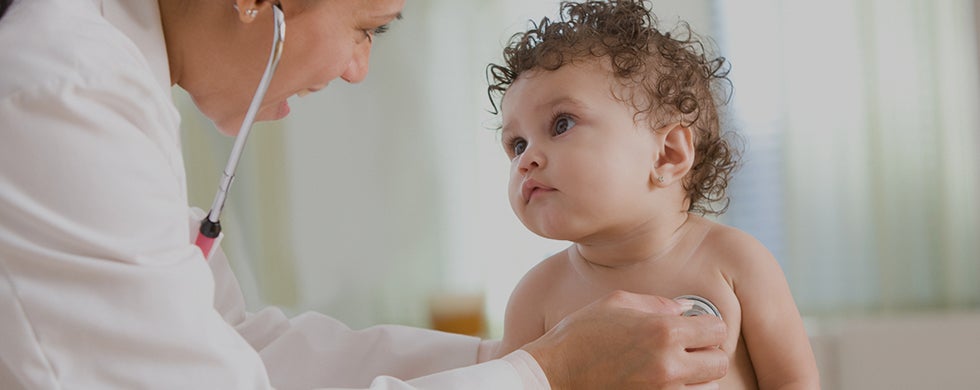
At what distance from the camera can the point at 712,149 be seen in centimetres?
145

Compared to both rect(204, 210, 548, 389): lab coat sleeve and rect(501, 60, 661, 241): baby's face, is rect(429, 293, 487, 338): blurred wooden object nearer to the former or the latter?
rect(204, 210, 548, 389): lab coat sleeve

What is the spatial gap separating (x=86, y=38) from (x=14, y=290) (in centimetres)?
23

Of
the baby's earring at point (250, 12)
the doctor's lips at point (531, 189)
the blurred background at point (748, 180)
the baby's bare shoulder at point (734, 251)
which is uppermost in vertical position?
the baby's earring at point (250, 12)

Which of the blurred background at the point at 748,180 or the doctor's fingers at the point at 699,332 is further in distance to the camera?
the blurred background at the point at 748,180

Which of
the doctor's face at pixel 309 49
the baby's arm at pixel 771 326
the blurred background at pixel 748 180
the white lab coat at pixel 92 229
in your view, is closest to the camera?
the white lab coat at pixel 92 229

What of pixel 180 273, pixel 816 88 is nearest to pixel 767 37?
pixel 816 88

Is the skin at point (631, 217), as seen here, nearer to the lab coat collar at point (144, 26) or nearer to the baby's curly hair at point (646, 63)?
the baby's curly hair at point (646, 63)

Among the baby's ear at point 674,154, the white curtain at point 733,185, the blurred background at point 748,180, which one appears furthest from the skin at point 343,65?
the white curtain at point 733,185

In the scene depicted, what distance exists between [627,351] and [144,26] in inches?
25.8

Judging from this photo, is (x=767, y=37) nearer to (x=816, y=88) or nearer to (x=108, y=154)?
(x=816, y=88)

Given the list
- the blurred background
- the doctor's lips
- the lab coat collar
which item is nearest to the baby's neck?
the doctor's lips

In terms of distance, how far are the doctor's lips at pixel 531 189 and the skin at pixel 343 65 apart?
192 mm

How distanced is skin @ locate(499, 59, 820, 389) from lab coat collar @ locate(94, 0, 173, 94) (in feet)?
1.55

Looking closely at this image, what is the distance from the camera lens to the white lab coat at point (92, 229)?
868 millimetres
